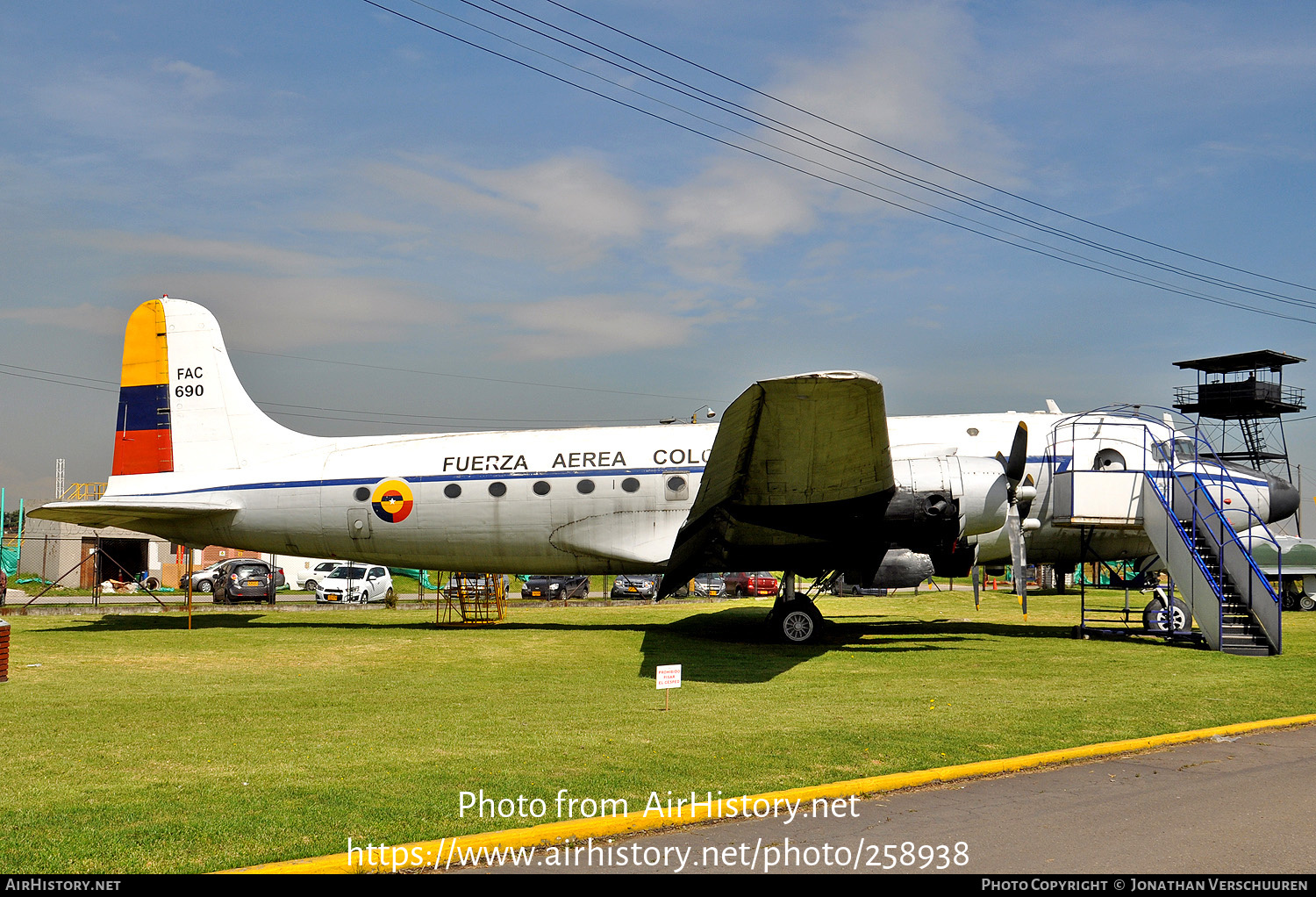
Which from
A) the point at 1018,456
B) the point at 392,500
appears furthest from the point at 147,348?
the point at 1018,456

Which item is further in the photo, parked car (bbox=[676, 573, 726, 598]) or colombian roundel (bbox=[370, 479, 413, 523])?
parked car (bbox=[676, 573, 726, 598])

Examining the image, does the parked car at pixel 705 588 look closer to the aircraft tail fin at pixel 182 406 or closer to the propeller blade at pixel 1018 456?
the aircraft tail fin at pixel 182 406

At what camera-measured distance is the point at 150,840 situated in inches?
222

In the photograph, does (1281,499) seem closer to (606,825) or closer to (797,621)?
(797,621)

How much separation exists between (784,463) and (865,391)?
2.47m

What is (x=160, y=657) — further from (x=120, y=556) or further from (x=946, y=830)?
(x=120, y=556)

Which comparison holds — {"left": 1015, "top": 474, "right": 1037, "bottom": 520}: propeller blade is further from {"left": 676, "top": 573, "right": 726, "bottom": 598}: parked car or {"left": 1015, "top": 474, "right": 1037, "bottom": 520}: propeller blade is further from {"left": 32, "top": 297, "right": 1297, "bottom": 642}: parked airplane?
{"left": 676, "top": 573, "right": 726, "bottom": 598}: parked car

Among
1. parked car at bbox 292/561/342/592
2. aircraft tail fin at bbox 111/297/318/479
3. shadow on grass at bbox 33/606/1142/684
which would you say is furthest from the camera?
parked car at bbox 292/561/342/592

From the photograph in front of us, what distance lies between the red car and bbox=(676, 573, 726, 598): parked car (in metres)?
0.42

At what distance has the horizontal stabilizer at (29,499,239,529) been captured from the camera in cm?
1759

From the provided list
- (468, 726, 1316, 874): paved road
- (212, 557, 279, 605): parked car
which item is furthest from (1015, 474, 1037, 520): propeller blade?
(212, 557, 279, 605): parked car

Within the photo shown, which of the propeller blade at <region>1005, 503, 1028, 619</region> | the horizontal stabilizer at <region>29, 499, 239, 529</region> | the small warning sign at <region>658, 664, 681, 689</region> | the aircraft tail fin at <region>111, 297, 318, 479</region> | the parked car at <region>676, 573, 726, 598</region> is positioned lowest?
the parked car at <region>676, 573, 726, 598</region>

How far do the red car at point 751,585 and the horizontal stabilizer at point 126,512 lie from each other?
2601 centimetres

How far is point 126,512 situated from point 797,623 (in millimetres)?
13803
